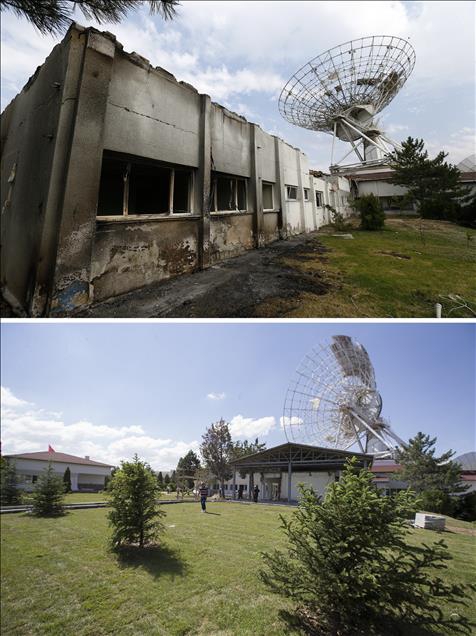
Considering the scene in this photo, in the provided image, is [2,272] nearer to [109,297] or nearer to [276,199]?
[109,297]

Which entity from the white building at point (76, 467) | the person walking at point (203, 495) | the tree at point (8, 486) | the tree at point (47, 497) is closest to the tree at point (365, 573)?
the person walking at point (203, 495)

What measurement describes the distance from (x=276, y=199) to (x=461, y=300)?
898 centimetres

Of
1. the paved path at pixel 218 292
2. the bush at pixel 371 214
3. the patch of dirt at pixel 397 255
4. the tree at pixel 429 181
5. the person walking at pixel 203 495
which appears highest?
the tree at pixel 429 181

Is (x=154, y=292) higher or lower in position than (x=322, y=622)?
higher

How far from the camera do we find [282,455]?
7887 mm

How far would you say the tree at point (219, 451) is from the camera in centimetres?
736

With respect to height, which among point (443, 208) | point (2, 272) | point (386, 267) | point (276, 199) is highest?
point (443, 208)

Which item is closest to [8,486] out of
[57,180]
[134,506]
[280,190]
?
[134,506]

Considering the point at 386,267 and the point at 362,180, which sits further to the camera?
the point at 362,180

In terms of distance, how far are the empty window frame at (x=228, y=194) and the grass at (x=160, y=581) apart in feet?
27.3

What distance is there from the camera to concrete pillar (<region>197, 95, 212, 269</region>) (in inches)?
353

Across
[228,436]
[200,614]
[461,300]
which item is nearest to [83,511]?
[228,436]

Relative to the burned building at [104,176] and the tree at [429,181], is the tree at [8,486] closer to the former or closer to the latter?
the burned building at [104,176]

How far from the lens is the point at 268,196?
45.4 ft
